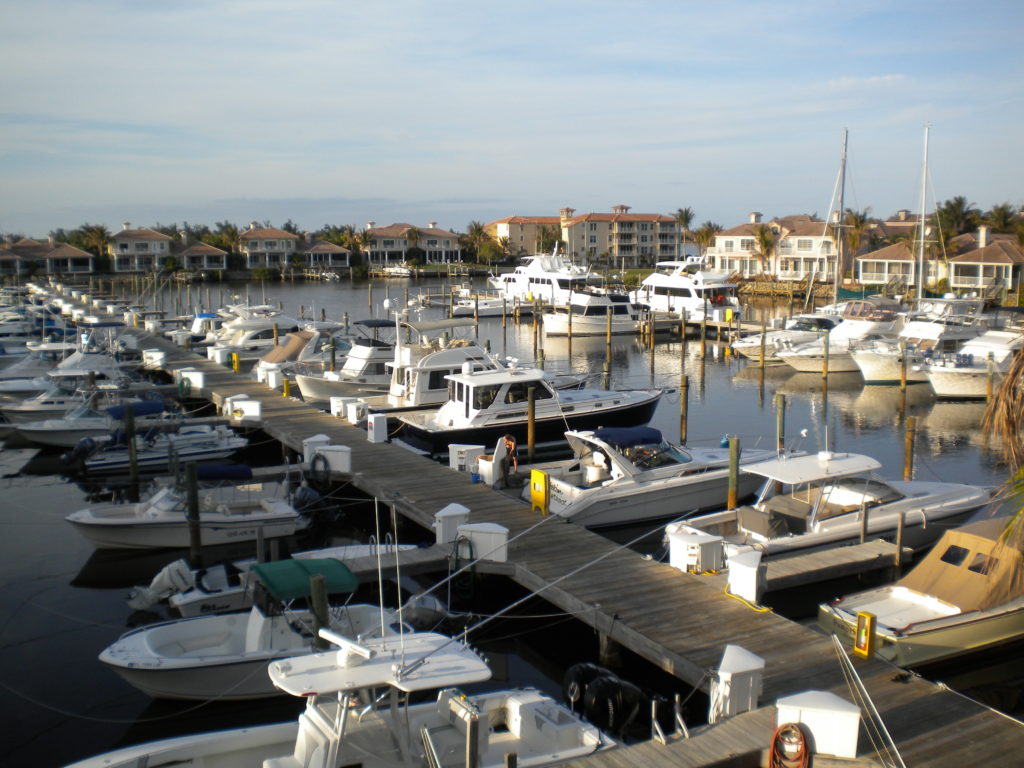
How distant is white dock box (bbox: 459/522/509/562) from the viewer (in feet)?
46.2

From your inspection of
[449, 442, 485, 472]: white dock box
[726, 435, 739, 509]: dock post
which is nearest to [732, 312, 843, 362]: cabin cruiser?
[449, 442, 485, 472]: white dock box

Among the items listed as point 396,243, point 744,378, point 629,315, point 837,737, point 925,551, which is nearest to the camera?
point 837,737

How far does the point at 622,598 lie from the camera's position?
494 inches

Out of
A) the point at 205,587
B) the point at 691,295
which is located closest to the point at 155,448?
the point at 205,587

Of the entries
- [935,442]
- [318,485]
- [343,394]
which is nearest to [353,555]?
[318,485]

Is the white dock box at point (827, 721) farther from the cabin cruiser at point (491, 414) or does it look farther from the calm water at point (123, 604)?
the cabin cruiser at point (491, 414)

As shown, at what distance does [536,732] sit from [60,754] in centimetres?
599

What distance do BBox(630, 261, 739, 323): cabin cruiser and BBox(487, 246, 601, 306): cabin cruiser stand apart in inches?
152

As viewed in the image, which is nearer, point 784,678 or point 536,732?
point 536,732

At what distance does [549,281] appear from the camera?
61.8 m

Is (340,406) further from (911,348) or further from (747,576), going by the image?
(911,348)

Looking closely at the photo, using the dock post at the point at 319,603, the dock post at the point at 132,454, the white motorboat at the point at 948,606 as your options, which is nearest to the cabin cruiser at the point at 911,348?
the white motorboat at the point at 948,606

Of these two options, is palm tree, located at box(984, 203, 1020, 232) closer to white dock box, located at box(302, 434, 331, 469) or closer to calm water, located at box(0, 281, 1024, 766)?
calm water, located at box(0, 281, 1024, 766)

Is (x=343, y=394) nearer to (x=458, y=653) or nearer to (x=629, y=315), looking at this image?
(x=458, y=653)
